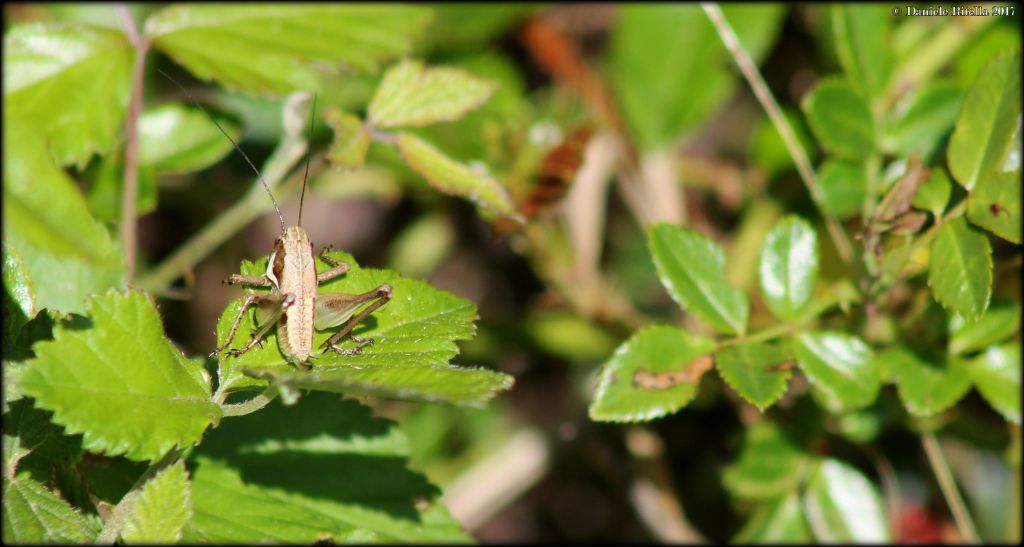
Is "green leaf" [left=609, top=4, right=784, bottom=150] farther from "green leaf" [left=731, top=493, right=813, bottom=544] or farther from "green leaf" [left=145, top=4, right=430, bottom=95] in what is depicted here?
"green leaf" [left=731, top=493, right=813, bottom=544]

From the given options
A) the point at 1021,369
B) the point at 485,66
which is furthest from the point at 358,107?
the point at 1021,369

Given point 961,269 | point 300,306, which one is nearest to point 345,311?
point 300,306

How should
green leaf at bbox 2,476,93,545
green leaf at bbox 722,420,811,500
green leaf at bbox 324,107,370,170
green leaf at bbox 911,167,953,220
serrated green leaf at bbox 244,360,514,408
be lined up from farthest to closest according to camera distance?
green leaf at bbox 722,420,811,500 < green leaf at bbox 324,107,370,170 < green leaf at bbox 911,167,953,220 < green leaf at bbox 2,476,93,545 < serrated green leaf at bbox 244,360,514,408

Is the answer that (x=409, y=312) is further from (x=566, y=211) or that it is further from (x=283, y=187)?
(x=566, y=211)

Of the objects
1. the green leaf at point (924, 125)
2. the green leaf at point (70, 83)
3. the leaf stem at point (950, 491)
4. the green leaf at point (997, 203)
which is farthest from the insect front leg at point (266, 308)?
the leaf stem at point (950, 491)

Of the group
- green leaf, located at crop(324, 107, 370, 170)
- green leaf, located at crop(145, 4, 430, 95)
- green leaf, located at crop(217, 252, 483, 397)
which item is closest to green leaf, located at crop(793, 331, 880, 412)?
green leaf, located at crop(217, 252, 483, 397)

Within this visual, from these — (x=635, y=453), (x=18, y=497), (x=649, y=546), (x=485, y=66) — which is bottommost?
(x=649, y=546)
